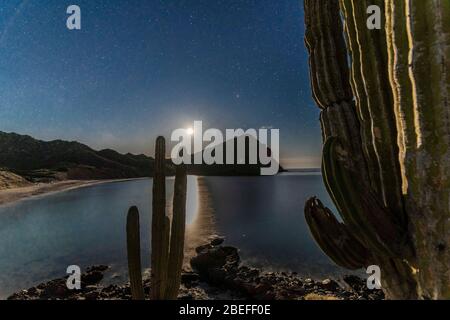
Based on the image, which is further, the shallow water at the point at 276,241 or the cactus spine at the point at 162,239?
the shallow water at the point at 276,241

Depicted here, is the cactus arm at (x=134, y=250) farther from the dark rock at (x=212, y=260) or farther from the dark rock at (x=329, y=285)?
the dark rock at (x=329, y=285)

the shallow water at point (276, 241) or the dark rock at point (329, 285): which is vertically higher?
the dark rock at point (329, 285)

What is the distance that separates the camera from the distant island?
82875mm

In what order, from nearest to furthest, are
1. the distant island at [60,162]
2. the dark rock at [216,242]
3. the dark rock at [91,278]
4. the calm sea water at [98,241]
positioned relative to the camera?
the dark rock at [91,278], the calm sea water at [98,241], the dark rock at [216,242], the distant island at [60,162]

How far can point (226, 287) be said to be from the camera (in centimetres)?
1203

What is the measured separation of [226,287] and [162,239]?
9.26 meters

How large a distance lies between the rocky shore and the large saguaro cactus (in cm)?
816

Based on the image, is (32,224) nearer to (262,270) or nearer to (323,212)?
(262,270)

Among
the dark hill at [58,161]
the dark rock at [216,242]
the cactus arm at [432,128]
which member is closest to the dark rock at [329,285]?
the dark rock at [216,242]

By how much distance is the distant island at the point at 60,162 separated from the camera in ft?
272

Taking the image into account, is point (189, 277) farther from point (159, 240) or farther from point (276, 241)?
point (276, 241)

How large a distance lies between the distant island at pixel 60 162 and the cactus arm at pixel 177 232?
7334 cm

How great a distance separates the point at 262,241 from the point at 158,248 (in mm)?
19620

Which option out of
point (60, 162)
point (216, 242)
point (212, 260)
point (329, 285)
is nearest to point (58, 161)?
point (60, 162)
